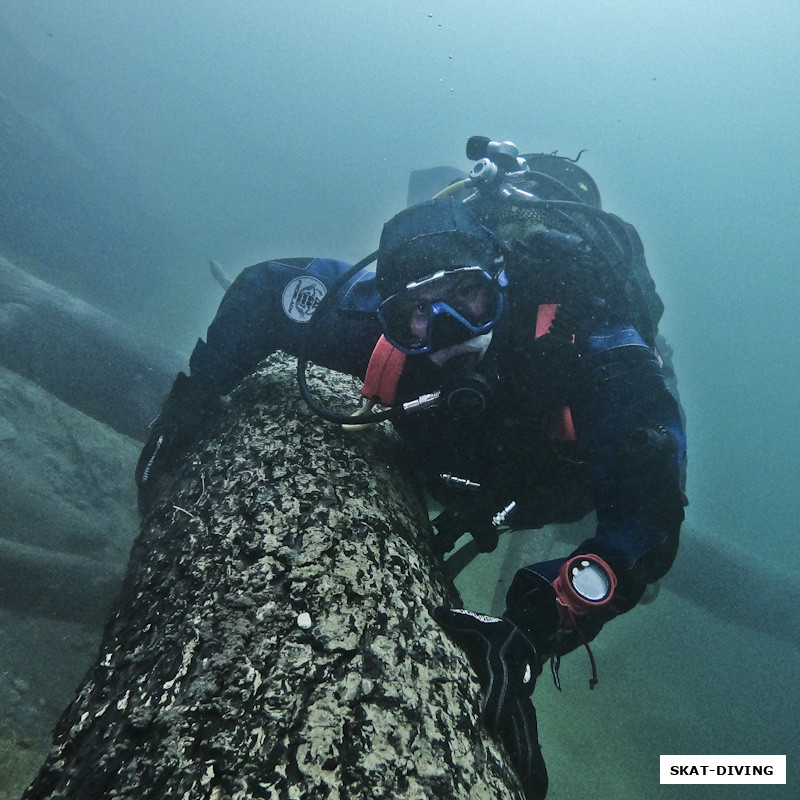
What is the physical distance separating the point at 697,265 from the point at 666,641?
424 feet

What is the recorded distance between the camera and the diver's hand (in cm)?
123

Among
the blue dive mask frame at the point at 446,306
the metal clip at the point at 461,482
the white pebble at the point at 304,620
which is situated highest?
the blue dive mask frame at the point at 446,306

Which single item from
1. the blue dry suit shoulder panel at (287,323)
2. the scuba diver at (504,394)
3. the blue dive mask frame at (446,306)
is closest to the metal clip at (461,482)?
the scuba diver at (504,394)

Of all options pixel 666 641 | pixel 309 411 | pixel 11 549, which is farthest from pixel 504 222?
pixel 666 641

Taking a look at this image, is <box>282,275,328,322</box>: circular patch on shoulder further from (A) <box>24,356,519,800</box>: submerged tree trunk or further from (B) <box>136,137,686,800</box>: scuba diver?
(A) <box>24,356,519,800</box>: submerged tree trunk

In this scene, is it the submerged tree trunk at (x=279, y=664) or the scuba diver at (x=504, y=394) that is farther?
the scuba diver at (x=504, y=394)

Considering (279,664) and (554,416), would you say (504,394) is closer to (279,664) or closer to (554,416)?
(554,416)

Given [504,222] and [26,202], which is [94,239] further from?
[504,222]

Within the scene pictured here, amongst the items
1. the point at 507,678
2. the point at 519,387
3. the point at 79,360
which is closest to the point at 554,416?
the point at 519,387

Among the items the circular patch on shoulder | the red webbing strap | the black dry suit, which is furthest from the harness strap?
the circular patch on shoulder

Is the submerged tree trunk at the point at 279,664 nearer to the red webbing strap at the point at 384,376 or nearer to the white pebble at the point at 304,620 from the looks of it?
the white pebble at the point at 304,620

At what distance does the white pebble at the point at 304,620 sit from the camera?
1190mm

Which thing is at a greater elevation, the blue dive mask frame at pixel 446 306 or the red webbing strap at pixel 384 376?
the blue dive mask frame at pixel 446 306

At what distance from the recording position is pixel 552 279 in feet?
6.71
